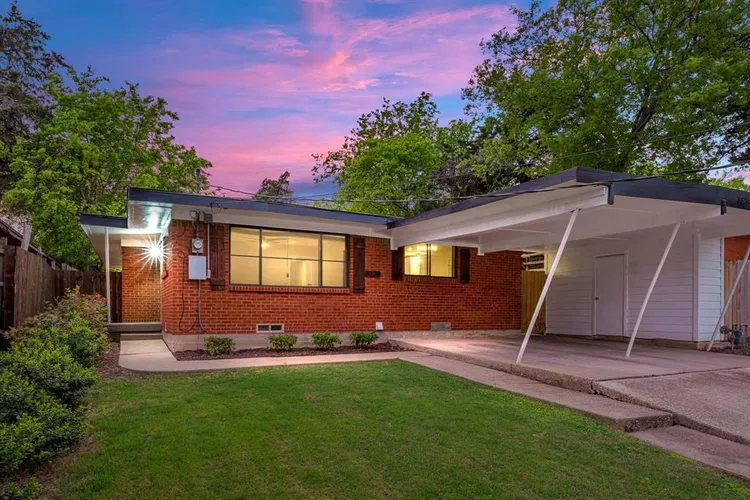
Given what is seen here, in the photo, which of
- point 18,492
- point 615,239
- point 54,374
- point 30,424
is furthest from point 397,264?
point 18,492

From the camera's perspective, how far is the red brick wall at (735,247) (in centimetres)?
1099

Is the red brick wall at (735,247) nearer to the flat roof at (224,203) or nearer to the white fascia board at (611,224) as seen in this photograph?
the white fascia board at (611,224)

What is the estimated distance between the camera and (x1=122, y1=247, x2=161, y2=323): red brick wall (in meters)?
14.2

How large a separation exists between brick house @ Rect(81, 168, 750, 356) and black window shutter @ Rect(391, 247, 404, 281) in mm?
35

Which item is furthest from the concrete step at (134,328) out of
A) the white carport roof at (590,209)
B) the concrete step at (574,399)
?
the concrete step at (574,399)

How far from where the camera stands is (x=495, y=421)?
488cm

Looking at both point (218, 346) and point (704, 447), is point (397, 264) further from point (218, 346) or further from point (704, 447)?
point (704, 447)

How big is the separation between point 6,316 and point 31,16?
795 inches

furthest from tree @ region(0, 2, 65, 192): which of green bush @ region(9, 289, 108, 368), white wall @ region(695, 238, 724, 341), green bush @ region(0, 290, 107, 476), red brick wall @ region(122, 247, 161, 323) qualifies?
white wall @ region(695, 238, 724, 341)

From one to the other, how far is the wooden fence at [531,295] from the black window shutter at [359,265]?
5.11m

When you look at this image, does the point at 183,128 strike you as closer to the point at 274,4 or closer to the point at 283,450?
the point at 274,4

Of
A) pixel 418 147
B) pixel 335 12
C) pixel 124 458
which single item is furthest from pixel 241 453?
pixel 418 147

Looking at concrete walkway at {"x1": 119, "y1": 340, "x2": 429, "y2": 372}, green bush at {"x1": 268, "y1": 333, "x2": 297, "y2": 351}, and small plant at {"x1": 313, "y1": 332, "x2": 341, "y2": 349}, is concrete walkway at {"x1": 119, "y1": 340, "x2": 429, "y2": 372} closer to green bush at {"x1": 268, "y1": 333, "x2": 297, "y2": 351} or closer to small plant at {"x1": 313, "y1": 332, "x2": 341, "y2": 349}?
green bush at {"x1": 268, "y1": 333, "x2": 297, "y2": 351}

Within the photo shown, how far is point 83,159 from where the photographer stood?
63.8ft
